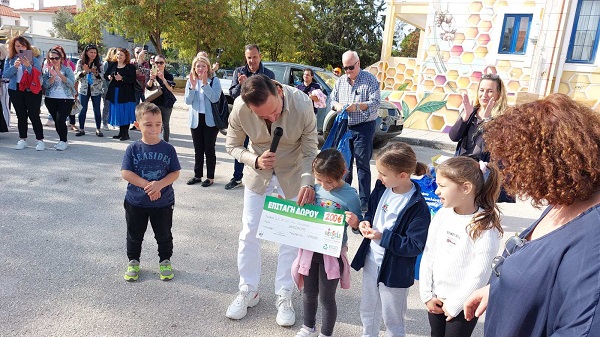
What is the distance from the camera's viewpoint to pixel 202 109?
580 centimetres

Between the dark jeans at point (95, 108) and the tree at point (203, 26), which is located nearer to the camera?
the dark jeans at point (95, 108)

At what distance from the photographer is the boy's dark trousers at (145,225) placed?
322 centimetres

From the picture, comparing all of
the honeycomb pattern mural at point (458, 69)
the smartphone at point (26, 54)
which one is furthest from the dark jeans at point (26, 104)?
the honeycomb pattern mural at point (458, 69)

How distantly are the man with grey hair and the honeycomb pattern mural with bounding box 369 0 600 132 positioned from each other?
7326 millimetres

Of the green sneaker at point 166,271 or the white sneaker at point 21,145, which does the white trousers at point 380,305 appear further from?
the white sneaker at point 21,145

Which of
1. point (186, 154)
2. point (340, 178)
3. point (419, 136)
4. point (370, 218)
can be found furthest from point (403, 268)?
point (419, 136)

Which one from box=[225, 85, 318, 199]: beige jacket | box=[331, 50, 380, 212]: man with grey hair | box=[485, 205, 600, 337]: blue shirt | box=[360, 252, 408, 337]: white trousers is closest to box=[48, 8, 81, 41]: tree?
box=[331, 50, 380, 212]: man with grey hair

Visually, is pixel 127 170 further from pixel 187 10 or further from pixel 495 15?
pixel 187 10

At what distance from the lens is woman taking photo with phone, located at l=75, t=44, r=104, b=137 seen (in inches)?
336

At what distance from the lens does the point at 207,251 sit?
3900 mm

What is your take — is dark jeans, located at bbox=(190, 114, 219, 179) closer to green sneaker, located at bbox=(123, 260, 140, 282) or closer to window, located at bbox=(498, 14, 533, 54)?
green sneaker, located at bbox=(123, 260, 140, 282)

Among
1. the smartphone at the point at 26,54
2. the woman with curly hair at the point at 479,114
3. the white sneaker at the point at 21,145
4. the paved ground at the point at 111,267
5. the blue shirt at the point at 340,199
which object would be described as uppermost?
the smartphone at the point at 26,54

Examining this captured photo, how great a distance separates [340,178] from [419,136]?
9.24 metres

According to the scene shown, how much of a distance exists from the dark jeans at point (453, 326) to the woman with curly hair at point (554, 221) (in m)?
0.84
